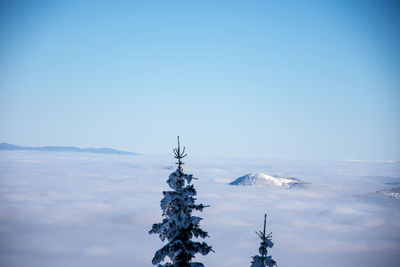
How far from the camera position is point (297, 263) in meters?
183

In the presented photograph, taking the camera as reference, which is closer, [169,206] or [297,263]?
[169,206]

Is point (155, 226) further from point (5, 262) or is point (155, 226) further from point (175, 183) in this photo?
point (5, 262)

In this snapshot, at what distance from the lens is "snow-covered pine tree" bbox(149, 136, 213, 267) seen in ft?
42.4

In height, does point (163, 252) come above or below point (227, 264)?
above

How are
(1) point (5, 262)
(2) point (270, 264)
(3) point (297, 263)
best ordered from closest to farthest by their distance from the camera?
(2) point (270, 264), (3) point (297, 263), (1) point (5, 262)

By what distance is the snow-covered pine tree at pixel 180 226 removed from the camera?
12.9m

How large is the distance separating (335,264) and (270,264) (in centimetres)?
20598

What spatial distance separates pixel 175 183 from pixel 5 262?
239 metres

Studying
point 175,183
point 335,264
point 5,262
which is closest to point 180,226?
point 175,183

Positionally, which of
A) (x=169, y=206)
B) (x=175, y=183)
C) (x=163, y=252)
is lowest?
(x=163, y=252)

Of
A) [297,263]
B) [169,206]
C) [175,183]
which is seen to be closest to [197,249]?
[169,206]

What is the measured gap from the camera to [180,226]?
13.0m

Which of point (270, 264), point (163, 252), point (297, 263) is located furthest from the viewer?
point (297, 263)

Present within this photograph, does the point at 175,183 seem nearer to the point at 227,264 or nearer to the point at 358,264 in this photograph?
the point at 227,264
